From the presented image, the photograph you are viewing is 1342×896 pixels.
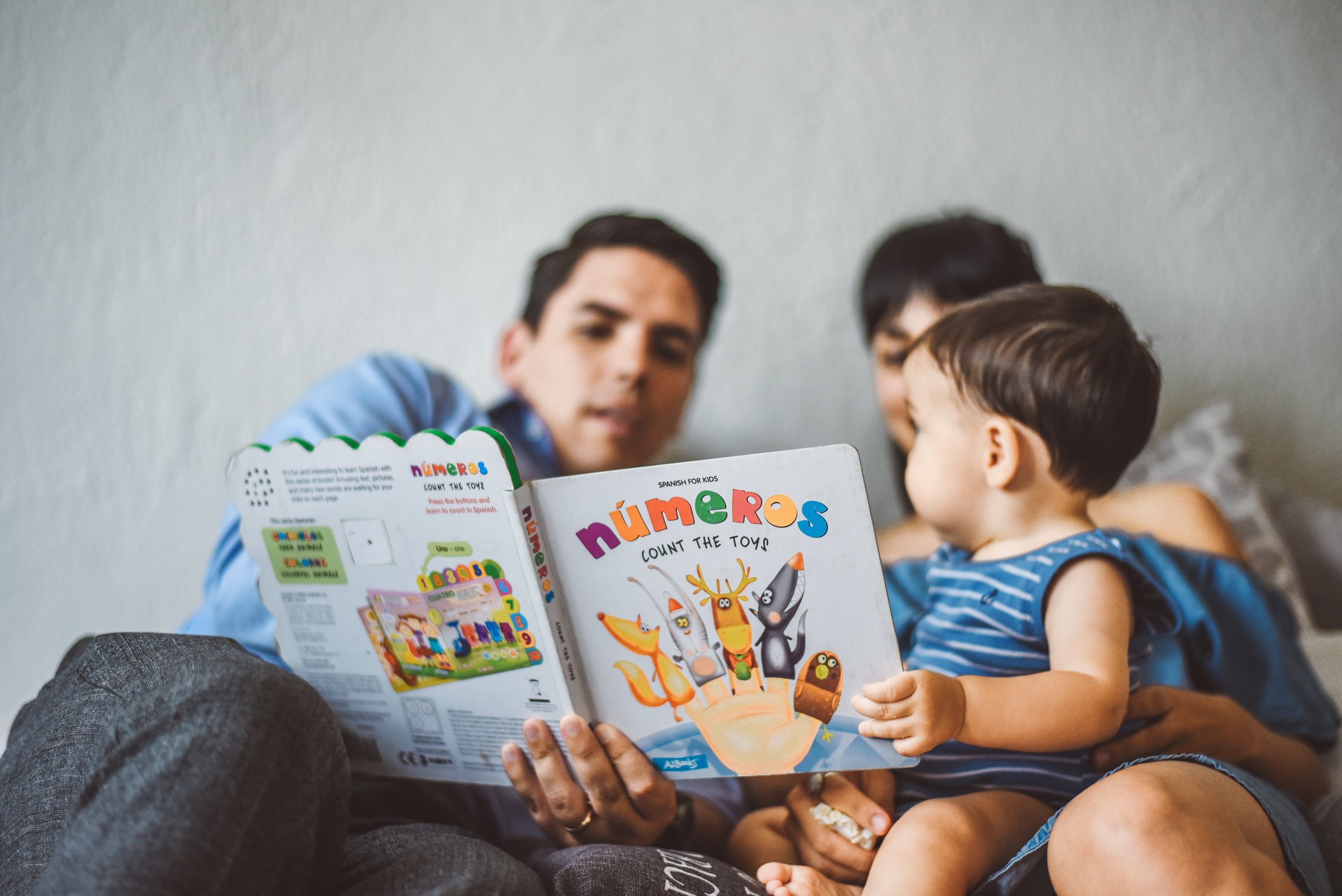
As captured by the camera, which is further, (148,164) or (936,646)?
(148,164)

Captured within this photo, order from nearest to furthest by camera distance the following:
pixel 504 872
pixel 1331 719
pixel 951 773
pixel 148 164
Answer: pixel 504 872 < pixel 951 773 < pixel 1331 719 < pixel 148 164

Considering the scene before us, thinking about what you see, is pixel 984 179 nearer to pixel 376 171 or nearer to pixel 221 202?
pixel 376 171

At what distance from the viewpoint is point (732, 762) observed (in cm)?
69

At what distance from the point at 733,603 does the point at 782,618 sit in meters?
0.04

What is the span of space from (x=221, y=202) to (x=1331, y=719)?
5.83ft

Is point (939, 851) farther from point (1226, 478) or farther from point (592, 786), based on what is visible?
point (1226, 478)

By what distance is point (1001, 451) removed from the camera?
30.3 inches

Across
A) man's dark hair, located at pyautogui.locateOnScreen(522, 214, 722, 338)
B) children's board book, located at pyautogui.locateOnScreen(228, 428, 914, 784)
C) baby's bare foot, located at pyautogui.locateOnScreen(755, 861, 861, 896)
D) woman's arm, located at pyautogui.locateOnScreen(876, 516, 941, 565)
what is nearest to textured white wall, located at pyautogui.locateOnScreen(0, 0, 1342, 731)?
man's dark hair, located at pyautogui.locateOnScreen(522, 214, 722, 338)

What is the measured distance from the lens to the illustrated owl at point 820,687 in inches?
25.7

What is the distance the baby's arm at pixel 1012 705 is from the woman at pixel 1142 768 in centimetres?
5

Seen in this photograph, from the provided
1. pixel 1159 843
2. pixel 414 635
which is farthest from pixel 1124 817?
pixel 414 635

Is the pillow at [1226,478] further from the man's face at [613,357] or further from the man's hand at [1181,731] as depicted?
the man's face at [613,357]

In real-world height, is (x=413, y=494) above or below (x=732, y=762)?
above

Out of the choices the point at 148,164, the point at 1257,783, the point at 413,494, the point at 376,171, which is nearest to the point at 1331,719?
the point at 1257,783
